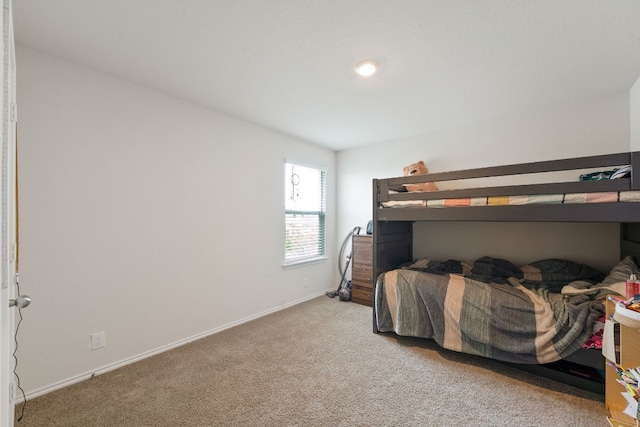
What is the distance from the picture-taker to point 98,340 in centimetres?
209

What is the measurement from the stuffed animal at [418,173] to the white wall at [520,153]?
7.7 inches

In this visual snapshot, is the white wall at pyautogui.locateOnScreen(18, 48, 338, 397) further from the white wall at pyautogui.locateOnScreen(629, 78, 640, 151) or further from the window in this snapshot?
the white wall at pyautogui.locateOnScreen(629, 78, 640, 151)

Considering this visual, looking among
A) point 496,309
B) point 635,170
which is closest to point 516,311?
point 496,309

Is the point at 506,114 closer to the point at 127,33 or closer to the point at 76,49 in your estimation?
the point at 127,33

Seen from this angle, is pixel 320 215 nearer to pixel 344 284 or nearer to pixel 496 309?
pixel 344 284

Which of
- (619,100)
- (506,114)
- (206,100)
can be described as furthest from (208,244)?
(619,100)

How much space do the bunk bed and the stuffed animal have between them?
33 cm

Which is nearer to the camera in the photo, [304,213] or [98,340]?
[98,340]

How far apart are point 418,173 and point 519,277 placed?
1.50m

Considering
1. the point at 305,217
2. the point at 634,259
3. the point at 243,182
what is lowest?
the point at 634,259

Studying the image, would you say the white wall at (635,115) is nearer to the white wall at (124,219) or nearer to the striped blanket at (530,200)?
the striped blanket at (530,200)

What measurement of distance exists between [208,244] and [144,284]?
644mm

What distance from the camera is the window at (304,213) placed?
3707 mm

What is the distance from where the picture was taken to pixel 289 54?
1.91m
